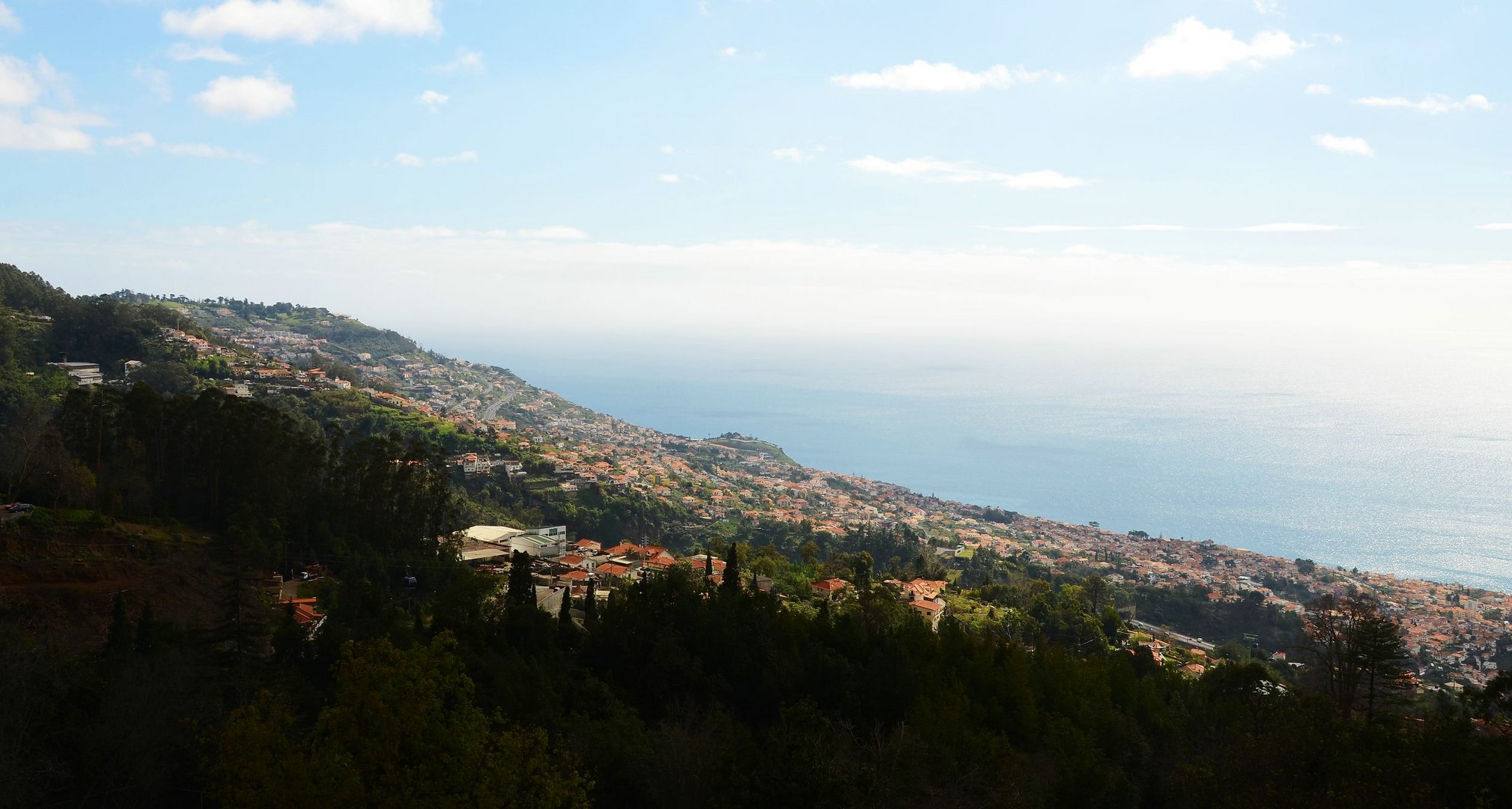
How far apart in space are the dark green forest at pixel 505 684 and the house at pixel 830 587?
108 centimetres

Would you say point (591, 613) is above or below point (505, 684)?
below

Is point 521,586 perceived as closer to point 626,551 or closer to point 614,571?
point 614,571

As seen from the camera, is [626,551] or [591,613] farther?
[626,551]

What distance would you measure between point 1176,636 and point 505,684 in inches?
1354

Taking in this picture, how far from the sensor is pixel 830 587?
28438 millimetres

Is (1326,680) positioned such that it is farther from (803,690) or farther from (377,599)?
(377,599)

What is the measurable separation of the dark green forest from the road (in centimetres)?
930

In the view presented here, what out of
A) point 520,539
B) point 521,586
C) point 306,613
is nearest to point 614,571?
point 520,539

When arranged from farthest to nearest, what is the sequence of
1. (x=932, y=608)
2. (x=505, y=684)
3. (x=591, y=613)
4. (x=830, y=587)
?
1. (x=830, y=587)
2. (x=932, y=608)
3. (x=591, y=613)
4. (x=505, y=684)

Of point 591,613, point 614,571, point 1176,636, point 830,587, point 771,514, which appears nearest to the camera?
point 591,613

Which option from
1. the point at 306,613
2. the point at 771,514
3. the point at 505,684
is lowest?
the point at 771,514

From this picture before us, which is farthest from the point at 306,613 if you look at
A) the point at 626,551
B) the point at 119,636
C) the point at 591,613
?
the point at 626,551

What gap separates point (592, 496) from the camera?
4431cm

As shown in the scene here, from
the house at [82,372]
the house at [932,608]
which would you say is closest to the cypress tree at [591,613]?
the house at [932,608]
